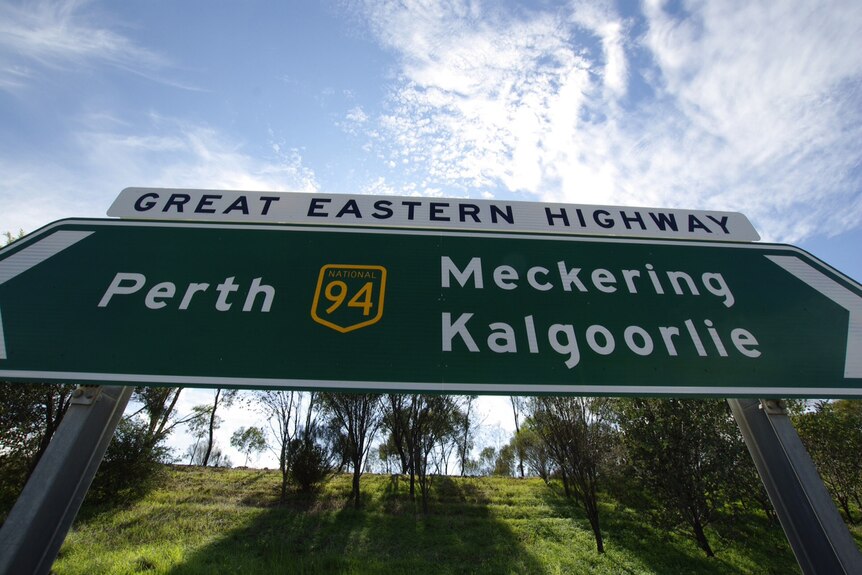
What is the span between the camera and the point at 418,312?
2471 mm

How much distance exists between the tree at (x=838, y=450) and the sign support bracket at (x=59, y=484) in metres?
28.6

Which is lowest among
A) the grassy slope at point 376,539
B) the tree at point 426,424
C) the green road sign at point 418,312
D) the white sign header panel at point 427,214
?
the grassy slope at point 376,539

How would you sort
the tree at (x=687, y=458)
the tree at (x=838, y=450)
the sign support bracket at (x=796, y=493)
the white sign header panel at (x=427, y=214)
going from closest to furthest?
the sign support bracket at (x=796, y=493) < the white sign header panel at (x=427, y=214) < the tree at (x=687, y=458) < the tree at (x=838, y=450)

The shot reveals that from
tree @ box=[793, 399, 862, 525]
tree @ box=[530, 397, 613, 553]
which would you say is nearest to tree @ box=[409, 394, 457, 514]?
tree @ box=[530, 397, 613, 553]

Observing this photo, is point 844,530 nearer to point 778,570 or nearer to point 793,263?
point 793,263

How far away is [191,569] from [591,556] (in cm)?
1264

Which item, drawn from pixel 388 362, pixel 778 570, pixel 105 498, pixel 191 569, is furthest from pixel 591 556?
pixel 105 498

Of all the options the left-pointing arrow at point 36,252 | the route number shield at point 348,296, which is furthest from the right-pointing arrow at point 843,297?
the left-pointing arrow at point 36,252

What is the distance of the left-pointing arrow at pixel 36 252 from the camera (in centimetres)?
252

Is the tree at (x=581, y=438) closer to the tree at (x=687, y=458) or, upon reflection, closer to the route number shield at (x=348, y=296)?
the tree at (x=687, y=458)

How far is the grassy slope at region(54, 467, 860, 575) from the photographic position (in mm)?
11828

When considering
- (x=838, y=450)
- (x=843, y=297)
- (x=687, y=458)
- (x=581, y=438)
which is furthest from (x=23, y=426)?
(x=838, y=450)

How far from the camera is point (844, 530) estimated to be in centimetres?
189

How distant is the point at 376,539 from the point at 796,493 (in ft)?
52.2
